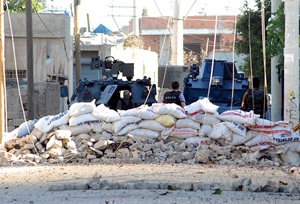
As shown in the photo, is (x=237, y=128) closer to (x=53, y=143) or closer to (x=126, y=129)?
(x=126, y=129)

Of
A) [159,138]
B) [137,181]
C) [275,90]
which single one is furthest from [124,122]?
[275,90]

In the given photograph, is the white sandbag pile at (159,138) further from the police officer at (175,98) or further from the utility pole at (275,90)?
the utility pole at (275,90)

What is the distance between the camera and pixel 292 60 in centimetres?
1733

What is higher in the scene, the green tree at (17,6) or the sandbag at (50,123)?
the green tree at (17,6)

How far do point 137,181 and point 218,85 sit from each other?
1148 centimetres

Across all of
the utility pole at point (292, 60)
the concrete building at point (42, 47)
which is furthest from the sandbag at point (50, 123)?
the concrete building at point (42, 47)

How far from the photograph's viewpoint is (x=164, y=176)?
13117 mm

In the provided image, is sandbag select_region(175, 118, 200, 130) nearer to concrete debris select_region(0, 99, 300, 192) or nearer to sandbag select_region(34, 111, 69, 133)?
concrete debris select_region(0, 99, 300, 192)

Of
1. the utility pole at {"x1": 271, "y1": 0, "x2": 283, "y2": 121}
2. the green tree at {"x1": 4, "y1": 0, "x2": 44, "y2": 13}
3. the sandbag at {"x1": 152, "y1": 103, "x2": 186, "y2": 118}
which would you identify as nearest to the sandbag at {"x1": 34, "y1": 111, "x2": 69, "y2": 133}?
the sandbag at {"x1": 152, "y1": 103, "x2": 186, "y2": 118}

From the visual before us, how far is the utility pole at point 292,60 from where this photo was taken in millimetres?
17312

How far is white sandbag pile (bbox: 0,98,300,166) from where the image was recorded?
16172mm

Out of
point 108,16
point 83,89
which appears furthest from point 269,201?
point 108,16

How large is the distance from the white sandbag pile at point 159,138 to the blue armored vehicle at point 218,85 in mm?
6091

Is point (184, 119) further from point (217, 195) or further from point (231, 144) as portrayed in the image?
point (217, 195)
